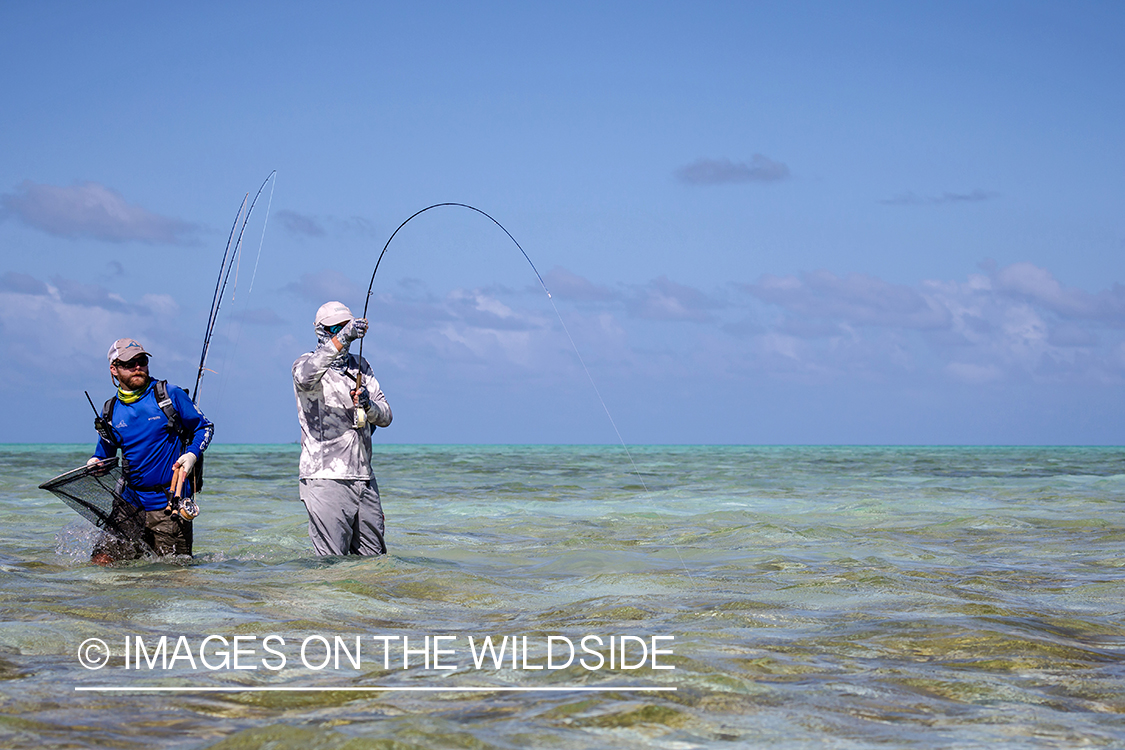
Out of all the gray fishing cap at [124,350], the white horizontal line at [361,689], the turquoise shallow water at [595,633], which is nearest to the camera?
the turquoise shallow water at [595,633]

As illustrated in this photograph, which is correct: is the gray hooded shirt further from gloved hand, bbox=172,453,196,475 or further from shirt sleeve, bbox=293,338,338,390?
gloved hand, bbox=172,453,196,475

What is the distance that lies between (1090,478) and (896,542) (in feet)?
66.9

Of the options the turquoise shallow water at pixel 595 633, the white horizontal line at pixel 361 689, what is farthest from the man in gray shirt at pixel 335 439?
the white horizontal line at pixel 361 689

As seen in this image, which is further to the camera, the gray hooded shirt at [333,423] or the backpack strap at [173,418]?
the gray hooded shirt at [333,423]

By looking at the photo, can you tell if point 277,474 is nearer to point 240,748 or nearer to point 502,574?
point 502,574

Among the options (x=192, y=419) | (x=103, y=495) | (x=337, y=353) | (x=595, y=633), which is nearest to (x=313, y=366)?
(x=337, y=353)

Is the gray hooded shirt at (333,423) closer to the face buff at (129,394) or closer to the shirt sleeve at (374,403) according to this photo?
the shirt sleeve at (374,403)

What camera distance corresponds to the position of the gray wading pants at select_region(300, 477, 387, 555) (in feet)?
23.8

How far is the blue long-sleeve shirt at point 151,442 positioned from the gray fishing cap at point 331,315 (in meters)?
1.14

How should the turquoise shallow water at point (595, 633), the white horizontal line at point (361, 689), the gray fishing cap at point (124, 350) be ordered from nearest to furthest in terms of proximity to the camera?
the turquoise shallow water at point (595, 633)
the white horizontal line at point (361, 689)
the gray fishing cap at point (124, 350)

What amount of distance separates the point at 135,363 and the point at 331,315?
1377mm

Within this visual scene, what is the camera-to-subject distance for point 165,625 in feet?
17.9

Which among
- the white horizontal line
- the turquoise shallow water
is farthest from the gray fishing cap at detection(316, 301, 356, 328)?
the white horizontal line

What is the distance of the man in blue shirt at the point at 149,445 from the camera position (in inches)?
278
